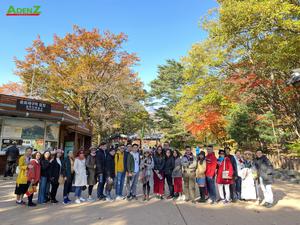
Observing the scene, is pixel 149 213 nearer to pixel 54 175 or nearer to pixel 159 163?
pixel 159 163

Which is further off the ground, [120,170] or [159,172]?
[120,170]

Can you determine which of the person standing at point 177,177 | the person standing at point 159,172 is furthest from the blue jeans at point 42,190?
the person standing at point 177,177

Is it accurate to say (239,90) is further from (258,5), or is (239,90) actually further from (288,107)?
(258,5)

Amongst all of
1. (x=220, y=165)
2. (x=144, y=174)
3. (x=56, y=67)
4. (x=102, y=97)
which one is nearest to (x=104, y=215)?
(x=144, y=174)

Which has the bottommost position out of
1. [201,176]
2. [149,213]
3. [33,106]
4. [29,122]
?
[149,213]

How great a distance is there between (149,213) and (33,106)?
8.07 meters

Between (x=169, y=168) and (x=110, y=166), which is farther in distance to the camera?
(x=169, y=168)

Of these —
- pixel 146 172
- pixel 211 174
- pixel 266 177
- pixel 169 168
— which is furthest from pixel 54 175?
pixel 266 177

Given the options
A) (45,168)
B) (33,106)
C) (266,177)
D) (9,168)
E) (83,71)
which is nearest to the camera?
(45,168)

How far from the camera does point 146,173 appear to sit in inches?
257

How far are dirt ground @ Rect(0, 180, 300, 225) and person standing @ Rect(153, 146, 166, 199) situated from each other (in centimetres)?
51

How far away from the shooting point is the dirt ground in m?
4.43

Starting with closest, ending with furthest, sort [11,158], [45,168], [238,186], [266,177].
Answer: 1. [45,168]
2. [266,177]
3. [238,186]
4. [11,158]

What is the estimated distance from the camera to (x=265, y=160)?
6.07 m
